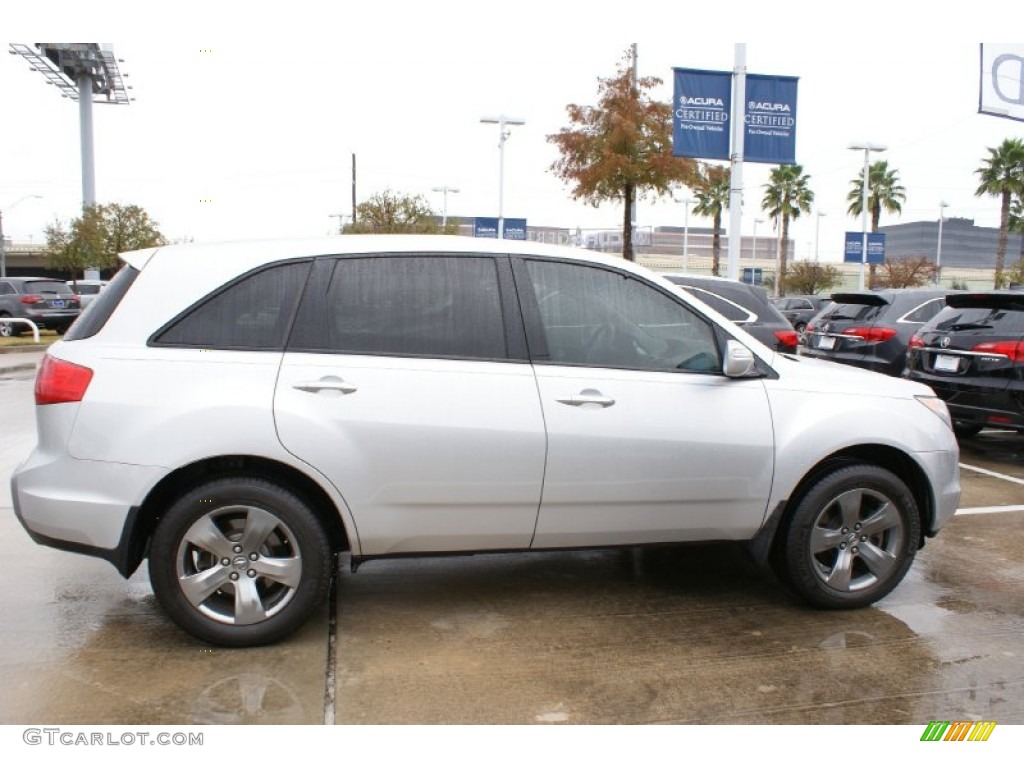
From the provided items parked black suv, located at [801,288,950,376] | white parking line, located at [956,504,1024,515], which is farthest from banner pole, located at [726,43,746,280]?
white parking line, located at [956,504,1024,515]

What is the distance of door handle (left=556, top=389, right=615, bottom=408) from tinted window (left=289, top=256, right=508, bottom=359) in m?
0.36

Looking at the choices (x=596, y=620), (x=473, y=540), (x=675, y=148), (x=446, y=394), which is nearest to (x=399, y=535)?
(x=473, y=540)

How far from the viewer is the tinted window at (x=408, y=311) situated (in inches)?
146

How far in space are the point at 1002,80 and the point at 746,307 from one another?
28.1ft

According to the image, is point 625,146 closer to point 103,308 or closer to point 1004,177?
point 103,308

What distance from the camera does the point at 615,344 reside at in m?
3.97

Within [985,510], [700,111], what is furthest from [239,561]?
[700,111]

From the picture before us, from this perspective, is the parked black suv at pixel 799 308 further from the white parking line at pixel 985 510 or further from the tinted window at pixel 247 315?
the tinted window at pixel 247 315

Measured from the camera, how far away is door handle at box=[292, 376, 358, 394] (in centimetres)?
356

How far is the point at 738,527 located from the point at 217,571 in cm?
244

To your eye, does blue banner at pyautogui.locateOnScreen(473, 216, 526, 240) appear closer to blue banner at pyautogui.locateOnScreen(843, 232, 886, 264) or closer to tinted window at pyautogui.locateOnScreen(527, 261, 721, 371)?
blue banner at pyautogui.locateOnScreen(843, 232, 886, 264)

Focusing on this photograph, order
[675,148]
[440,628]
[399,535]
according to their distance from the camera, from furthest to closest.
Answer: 1. [675,148]
2. [440,628]
3. [399,535]

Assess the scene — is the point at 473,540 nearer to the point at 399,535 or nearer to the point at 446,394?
the point at 399,535

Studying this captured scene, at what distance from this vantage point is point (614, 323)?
402 centimetres
